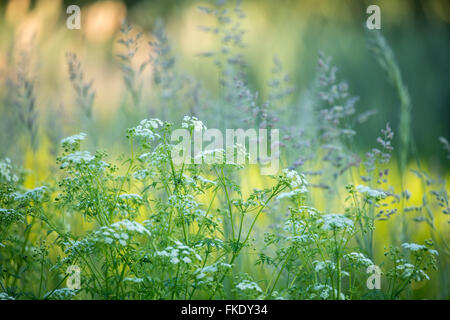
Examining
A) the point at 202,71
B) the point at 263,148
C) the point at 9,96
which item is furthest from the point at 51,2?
the point at 263,148

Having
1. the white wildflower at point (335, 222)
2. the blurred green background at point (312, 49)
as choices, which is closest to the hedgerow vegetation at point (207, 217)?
the white wildflower at point (335, 222)

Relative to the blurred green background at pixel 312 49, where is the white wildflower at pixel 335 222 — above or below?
below

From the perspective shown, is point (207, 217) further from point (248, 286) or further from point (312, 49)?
point (312, 49)

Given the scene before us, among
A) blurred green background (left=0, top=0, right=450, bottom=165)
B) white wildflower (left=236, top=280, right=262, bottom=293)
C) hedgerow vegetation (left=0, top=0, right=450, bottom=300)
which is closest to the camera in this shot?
white wildflower (left=236, top=280, right=262, bottom=293)

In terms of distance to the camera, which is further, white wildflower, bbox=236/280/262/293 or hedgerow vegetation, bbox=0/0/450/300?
hedgerow vegetation, bbox=0/0/450/300

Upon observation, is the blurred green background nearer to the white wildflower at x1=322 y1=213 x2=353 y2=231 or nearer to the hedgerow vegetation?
the hedgerow vegetation

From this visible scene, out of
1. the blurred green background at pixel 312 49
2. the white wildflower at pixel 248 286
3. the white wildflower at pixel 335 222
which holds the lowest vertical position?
the white wildflower at pixel 248 286

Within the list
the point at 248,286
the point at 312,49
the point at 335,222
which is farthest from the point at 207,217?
the point at 312,49

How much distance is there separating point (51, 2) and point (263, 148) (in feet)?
6.16

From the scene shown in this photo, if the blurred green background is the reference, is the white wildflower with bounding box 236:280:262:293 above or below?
below

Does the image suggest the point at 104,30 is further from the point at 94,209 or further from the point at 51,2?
the point at 94,209

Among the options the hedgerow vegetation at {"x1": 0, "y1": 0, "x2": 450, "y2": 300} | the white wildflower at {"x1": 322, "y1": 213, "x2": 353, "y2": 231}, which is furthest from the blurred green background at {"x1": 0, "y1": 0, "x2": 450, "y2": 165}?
the white wildflower at {"x1": 322, "y1": 213, "x2": 353, "y2": 231}

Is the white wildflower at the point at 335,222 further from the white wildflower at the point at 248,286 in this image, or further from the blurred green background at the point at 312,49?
the blurred green background at the point at 312,49

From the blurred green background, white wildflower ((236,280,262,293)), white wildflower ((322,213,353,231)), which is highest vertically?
the blurred green background
